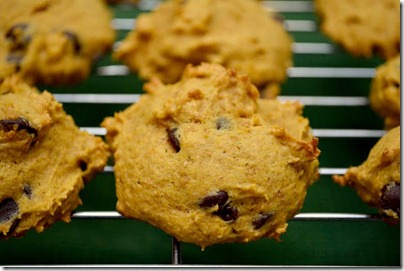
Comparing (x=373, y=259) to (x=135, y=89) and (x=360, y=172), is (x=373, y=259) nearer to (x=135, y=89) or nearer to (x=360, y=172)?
(x=360, y=172)

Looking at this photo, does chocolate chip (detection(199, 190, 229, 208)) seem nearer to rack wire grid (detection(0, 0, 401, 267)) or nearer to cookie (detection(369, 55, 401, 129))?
rack wire grid (detection(0, 0, 401, 267))

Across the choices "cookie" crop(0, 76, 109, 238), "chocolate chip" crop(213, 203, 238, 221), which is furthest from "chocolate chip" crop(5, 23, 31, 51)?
"chocolate chip" crop(213, 203, 238, 221)

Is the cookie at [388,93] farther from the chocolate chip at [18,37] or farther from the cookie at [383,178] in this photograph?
the chocolate chip at [18,37]

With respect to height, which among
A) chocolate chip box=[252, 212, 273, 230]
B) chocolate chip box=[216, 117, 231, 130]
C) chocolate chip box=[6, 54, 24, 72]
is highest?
chocolate chip box=[6, 54, 24, 72]

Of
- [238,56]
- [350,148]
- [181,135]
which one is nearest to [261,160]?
[181,135]

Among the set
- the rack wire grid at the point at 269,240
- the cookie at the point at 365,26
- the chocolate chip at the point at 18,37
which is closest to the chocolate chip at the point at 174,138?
the rack wire grid at the point at 269,240

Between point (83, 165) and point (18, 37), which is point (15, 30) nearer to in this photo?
point (18, 37)
